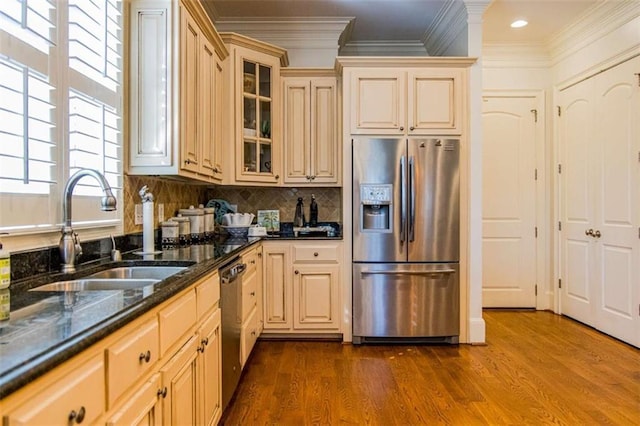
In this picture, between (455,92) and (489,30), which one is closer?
(455,92)

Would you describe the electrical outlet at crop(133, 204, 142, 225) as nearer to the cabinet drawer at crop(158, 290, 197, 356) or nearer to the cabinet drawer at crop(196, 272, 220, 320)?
the cabinet drawer at crop(196, 272, 220, 320)

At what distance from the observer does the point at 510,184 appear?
441cm

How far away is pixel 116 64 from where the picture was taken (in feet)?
7.31

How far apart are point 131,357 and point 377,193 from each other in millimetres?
2479

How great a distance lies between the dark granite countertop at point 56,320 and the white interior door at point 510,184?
3.64 metres

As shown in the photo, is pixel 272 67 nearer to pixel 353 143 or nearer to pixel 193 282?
pixel 353 143

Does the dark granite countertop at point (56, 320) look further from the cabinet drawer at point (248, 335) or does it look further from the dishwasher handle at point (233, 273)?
the cabinet drawer at point (248, 335)

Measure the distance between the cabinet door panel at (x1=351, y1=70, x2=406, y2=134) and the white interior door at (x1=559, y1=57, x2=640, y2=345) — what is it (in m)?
1.87

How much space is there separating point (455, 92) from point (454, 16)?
0.78m

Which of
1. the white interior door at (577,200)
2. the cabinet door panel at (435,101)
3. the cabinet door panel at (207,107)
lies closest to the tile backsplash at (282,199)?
the cabinet door panel at (207,107)

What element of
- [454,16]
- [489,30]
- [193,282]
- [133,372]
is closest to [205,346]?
[193,282]

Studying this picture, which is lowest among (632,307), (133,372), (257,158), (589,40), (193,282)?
(632,307)

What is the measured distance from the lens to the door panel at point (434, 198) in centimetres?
329

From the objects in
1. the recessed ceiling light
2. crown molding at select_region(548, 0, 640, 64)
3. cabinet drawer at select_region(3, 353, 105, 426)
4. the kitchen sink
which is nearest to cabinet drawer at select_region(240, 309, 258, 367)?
the kitchen sink
